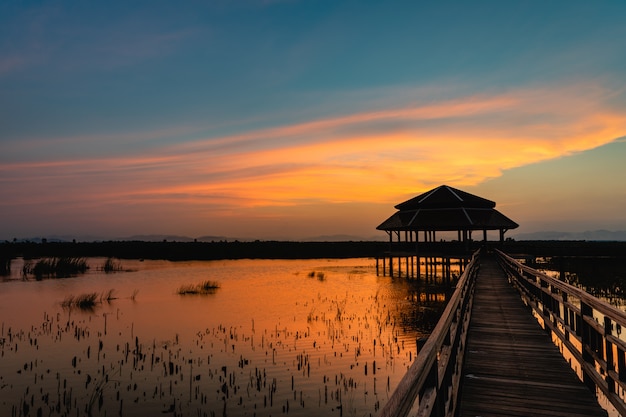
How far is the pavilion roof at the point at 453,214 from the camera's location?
1378 inches

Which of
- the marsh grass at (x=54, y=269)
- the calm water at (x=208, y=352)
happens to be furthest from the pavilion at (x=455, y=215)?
the marsh grass at (x=54, y=269)

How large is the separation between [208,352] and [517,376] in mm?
9382

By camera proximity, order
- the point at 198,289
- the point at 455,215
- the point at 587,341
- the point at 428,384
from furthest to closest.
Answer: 1. the point at 455,215
2. the point at 198,289
3. the point at 587,341
4. the point at 428,384

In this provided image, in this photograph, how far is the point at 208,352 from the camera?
13547mm

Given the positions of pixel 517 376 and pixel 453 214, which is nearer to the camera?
pixel 517 376

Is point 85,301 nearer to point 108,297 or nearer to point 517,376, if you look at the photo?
point 108,297

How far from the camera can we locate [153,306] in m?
22.0

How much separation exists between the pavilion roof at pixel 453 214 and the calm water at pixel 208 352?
34.3 ft

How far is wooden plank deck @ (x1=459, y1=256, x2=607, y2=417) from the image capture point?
17.7ft

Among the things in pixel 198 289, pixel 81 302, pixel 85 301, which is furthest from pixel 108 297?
pixel 198 289

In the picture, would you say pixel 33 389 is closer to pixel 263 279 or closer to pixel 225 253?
pixel 263 279

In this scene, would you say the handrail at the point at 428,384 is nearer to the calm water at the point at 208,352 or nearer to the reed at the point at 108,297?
the calm water at the point at 208,352

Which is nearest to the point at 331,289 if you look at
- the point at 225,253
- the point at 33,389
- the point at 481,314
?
the point at 481,314

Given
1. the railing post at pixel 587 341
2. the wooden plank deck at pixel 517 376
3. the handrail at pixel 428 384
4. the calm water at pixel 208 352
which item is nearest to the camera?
the handrail at pixel 428 384
